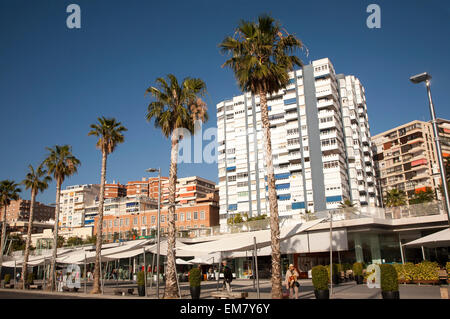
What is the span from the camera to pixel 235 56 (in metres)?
19.7

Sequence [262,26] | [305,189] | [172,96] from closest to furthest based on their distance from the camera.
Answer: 1. [262,26]
2. [172,96]
3. [305,189]

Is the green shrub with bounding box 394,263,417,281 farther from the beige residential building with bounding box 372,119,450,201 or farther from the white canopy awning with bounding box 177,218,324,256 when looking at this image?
the beige residential building with bounding box 372,119,450,201

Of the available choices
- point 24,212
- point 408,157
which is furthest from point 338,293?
point 24,212

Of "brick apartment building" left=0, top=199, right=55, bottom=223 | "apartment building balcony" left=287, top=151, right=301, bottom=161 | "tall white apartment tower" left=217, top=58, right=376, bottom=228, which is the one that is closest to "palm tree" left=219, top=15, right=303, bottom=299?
"tall white apartment tower" left=217, top=58, right=376, bottom=228

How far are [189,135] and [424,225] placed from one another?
2070 cm

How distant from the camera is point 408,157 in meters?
94.0

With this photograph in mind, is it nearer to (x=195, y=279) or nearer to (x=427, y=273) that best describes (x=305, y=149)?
(x=427, y=273)

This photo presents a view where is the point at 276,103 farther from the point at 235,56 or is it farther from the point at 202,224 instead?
the point at 235,56

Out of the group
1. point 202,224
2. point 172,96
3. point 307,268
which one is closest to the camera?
point 172,96

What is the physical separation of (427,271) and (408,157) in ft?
255

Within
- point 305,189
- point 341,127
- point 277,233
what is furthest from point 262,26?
point 341,127

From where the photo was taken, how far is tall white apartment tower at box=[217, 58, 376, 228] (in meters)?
79.1

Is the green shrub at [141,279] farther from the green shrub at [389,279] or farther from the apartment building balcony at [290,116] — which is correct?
the apartment building balcony at [290,116]

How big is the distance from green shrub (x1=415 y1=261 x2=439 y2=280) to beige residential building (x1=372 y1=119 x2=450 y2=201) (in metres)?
69.2
